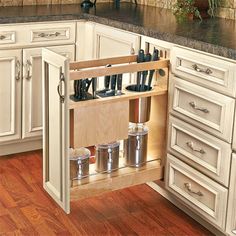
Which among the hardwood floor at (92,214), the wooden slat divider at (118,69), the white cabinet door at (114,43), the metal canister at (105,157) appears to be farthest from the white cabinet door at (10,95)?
the wooden slat divider at (118,69)

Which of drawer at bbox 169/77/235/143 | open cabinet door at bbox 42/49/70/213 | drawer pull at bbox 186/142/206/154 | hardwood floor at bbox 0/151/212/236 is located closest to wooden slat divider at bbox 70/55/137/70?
open cabinet door at bbox 42/49/70/213

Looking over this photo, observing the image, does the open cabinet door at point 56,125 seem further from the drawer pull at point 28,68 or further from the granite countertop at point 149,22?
the drawer pull at point 28,68

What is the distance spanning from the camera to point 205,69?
2.36 metres

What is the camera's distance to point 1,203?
2.80m

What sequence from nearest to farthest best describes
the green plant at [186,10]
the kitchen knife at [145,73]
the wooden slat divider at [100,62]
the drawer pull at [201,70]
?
the drawer pull at [201,70]
the wooden slat divider at [100,62]
the kitchen knife at [145,73]
the green plant at [186,10]

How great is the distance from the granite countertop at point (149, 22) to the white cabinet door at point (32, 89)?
20cm

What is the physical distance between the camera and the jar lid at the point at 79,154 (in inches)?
98.6

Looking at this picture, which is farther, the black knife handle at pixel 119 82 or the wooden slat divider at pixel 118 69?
the black knife handle at pixel 119 82

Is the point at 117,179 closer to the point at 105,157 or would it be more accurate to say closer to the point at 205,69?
the point at 105,157

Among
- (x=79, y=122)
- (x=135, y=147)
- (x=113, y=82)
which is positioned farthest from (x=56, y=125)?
(x=135, y=147)

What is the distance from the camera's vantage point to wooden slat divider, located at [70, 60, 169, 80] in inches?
89.2

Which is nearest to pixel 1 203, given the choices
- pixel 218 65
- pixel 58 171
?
pixel 58 171

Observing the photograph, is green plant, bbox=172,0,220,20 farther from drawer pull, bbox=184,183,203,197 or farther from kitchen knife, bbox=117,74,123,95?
drawer pull, bbox=184,183,203,197

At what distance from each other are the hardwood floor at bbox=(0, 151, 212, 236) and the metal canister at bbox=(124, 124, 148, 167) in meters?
0.27
